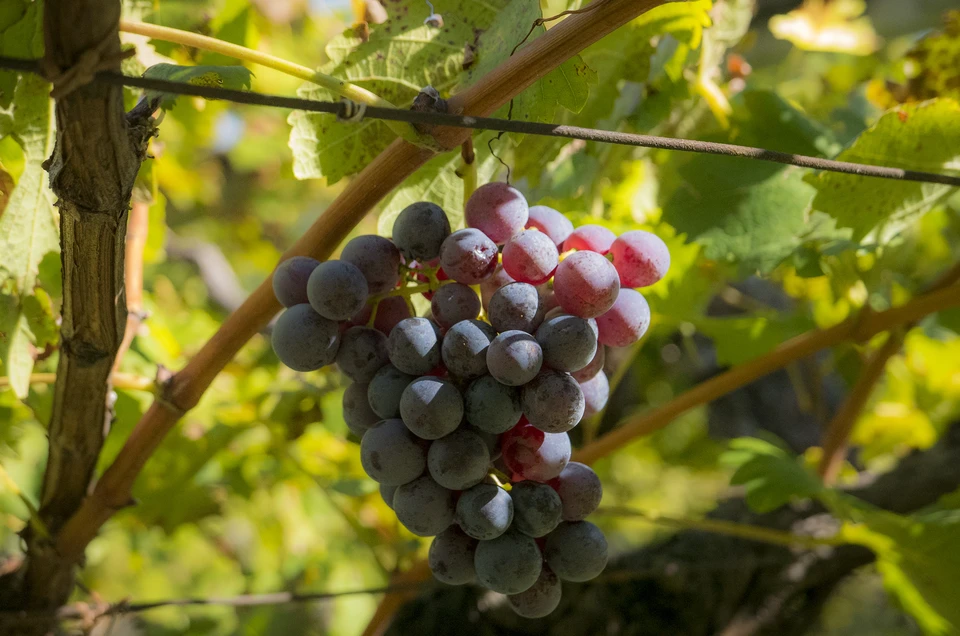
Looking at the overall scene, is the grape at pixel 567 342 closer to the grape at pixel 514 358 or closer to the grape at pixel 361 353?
the grape at pixel 514 358

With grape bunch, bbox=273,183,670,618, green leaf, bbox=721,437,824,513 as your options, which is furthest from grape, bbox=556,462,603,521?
green leaf, bbox=721,437,824,513

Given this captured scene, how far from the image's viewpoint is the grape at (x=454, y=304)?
58 centimetres

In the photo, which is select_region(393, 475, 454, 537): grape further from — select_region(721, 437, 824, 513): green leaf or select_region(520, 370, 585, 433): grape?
select_region(721, 437, 824, 513): green leaf

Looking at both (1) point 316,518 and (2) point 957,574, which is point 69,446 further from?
(1) point 316,518

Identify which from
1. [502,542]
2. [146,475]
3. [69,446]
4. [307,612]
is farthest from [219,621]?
[502,542]

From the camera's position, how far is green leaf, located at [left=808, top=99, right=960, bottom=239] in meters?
0.75

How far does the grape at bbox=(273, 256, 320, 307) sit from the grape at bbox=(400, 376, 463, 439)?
129mm

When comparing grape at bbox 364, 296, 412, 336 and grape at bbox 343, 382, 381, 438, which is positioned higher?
grape at bbox 364, 296, 412, 336

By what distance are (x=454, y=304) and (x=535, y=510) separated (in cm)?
17

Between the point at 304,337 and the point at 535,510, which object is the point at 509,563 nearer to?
the point at 535,510

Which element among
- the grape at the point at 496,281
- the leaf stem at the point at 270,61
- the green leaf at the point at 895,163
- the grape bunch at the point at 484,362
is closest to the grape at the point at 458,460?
the grape bunch at the point at 484,362

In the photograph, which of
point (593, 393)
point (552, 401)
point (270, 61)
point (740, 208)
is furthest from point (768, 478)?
point (270, 61)

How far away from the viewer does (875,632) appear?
2.78 meters

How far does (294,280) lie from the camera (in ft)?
1.97
